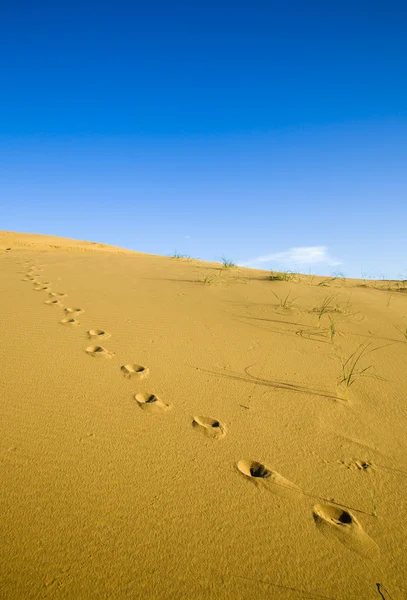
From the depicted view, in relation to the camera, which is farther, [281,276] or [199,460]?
[281,276]

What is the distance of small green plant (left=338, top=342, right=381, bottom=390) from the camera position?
6.63 feet

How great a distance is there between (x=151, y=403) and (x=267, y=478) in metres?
0.67

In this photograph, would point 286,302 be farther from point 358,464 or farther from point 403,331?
point 358,464

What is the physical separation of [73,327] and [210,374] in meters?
1.27

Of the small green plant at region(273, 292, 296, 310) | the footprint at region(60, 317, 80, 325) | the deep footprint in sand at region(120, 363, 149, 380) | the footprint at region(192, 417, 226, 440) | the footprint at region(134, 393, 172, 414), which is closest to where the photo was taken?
the footprint at region(192, 417, 226, 440)

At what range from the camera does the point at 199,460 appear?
1.31m

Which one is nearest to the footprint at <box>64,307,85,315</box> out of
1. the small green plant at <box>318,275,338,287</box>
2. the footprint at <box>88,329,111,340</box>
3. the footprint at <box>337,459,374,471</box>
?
the footprint at <box>88,329,111,340</box>

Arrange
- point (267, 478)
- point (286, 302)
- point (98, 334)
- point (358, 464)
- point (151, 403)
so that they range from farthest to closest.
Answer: point (286, 302)
point (98, 334)
point (151, 403)
point (358, 464)
point (267, 478)

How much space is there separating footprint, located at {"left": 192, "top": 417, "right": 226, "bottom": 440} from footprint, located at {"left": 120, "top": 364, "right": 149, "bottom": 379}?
502mm

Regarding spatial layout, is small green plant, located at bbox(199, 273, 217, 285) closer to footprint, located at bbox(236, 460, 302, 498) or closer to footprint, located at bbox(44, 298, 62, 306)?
footprint, located at bbox(44, 298, 62, 306)

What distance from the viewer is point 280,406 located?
1.73 m

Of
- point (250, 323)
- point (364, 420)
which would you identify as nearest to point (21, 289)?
point (250, 323)

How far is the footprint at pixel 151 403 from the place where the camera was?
1.62 m

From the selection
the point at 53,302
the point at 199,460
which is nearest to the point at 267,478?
the point at 199,460
